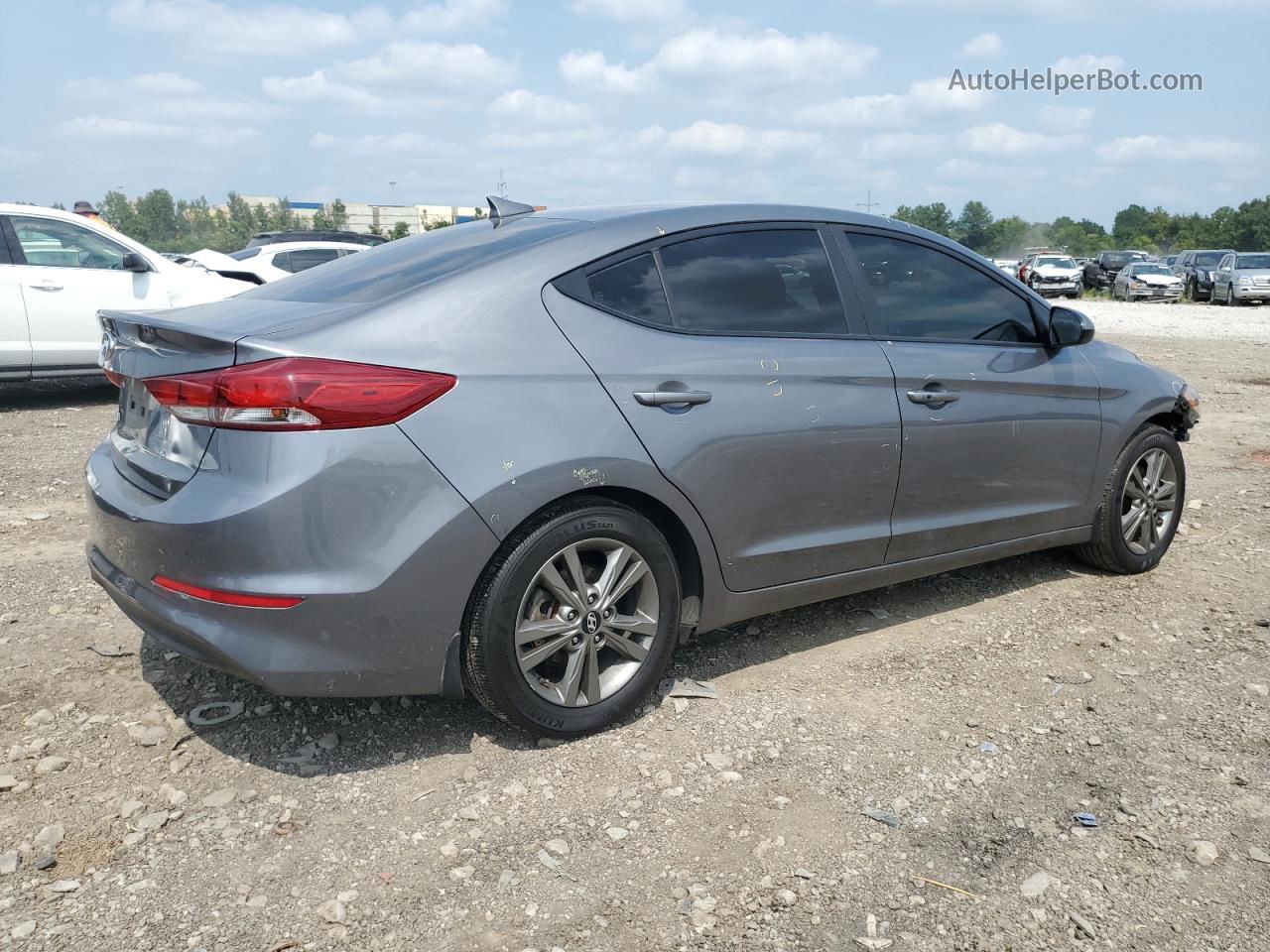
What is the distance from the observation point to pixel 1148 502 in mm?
5098

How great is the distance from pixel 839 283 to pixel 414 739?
217 cm

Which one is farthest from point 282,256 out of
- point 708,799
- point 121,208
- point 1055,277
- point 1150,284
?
point 121,208

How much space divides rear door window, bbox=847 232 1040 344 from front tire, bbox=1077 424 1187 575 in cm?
86

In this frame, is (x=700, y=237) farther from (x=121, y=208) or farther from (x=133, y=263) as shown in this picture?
(x=121, y=208)

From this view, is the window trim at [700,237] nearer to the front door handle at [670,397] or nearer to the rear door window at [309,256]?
the front door handle at [670,397]

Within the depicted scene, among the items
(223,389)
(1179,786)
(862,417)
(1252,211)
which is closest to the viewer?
(223,389)

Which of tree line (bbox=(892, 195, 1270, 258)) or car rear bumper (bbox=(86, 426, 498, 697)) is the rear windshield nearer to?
car rear bumper (bbox=(86, 426, 498, 697))

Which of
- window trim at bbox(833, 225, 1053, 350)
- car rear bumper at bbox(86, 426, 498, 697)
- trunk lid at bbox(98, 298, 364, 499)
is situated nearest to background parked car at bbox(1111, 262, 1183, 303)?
window trim at bbox(833, 225, 1053, 350)

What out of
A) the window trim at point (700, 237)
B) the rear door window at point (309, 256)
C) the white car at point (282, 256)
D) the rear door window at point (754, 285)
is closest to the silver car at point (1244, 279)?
the white car at point (282, 256)

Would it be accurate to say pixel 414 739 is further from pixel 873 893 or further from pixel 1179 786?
pixel 1179 786

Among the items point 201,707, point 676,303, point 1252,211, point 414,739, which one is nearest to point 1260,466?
point 676,303

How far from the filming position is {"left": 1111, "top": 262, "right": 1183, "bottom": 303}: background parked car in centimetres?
3588

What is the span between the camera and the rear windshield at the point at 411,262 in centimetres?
332

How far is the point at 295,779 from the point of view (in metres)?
3.18
